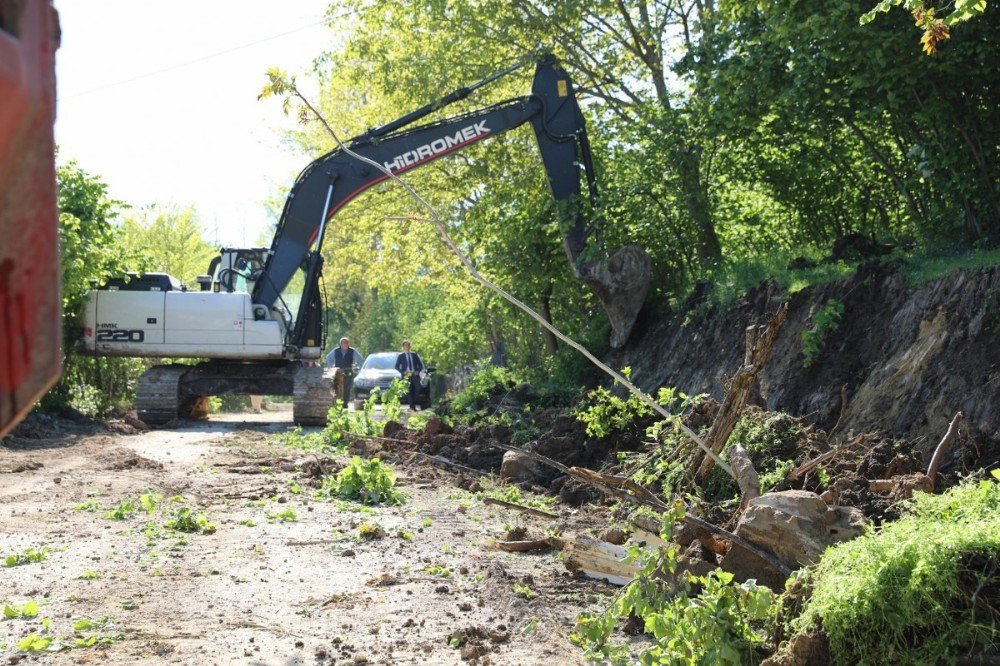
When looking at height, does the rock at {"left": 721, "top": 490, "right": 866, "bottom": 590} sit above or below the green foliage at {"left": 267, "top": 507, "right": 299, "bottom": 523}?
Result: above

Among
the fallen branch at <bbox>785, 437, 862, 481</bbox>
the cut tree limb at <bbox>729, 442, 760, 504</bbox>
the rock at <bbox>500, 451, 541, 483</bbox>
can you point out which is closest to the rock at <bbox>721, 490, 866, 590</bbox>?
the cut tree limb at <bbox>729, 442, 760, 504</bbox>

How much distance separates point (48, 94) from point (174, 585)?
5415mm

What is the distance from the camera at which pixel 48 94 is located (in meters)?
1.99

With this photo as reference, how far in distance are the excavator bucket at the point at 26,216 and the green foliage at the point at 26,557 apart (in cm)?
604

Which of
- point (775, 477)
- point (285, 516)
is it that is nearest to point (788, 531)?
point (775, 477)

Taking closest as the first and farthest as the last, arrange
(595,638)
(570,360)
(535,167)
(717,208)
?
(595,638)
(717,208)
(570,360)
(535,167)

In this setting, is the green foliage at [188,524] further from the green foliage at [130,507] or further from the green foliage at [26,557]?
the green foliage at [26,557]

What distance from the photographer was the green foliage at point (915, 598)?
14.0 ft

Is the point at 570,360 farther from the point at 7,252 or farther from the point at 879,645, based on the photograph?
the point at 7,252

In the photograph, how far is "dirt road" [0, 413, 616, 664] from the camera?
5.59m

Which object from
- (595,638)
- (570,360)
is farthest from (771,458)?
(570,360)

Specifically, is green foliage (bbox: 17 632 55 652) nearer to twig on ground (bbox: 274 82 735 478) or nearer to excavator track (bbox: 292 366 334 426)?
twig on ground (bbox: 274 82 735 478)

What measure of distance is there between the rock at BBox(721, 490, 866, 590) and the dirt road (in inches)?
42.8

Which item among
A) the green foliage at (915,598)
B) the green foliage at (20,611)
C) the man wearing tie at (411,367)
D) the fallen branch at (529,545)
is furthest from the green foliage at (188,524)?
the man wearing tie at (411,367)
